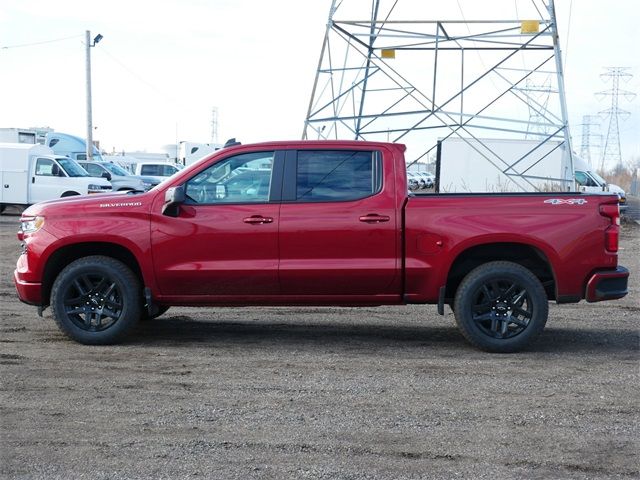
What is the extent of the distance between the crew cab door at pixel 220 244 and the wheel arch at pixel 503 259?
1.71 m

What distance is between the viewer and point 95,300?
8828 millimetres

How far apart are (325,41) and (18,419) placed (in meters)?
14.4

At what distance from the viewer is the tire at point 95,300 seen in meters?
8.73

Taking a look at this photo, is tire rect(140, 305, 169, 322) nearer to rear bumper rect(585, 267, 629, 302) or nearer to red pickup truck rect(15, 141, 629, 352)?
red pickup truck rect(15, 141, 629, 352)

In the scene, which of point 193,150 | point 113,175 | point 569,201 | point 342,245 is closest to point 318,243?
point 342,245

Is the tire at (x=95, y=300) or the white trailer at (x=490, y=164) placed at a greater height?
the white trailer at (x=490, y=164)

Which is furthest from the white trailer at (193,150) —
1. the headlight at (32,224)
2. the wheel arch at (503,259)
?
the wheel arch at (503,259)

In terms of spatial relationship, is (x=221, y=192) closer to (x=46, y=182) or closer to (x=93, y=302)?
(x=93, y=302)

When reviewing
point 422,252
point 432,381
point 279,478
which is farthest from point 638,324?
point 279,478

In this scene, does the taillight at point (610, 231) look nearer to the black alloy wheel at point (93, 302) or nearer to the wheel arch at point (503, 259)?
the wheel arch at point (503, 259)

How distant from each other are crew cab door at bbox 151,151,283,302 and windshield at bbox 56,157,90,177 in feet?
75.2

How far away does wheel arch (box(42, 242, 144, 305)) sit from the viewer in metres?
8.92

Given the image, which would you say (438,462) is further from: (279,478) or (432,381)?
(432,381)

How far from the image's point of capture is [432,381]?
7480mm
